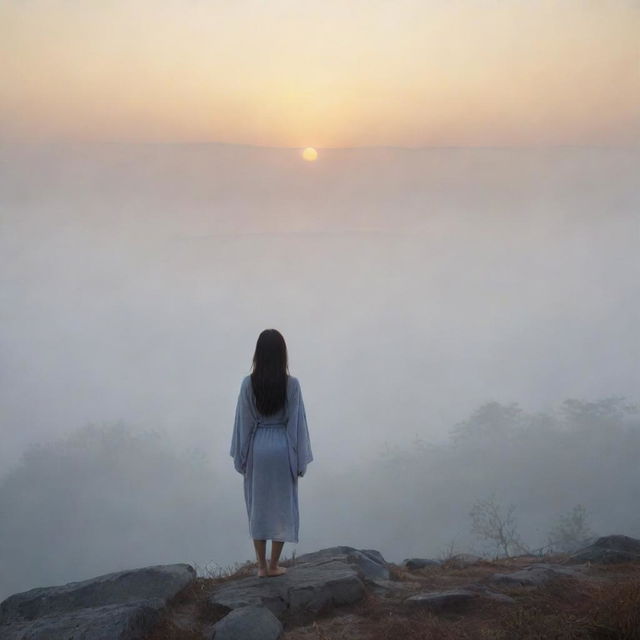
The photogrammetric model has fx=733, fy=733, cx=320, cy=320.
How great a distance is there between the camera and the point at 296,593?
7.42 m

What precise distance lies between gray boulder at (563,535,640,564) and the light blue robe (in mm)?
4346

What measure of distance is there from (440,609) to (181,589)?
282 centimetres

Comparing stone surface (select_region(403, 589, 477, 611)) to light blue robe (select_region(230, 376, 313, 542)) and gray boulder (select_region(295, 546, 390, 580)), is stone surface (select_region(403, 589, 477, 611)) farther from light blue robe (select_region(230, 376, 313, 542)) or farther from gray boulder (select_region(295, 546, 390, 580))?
light blue robe (select_region(230, 376, 313, 542))

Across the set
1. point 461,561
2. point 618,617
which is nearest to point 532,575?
point 618,617

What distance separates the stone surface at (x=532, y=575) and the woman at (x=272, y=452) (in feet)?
7.59

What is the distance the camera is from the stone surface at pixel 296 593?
23.9 feet

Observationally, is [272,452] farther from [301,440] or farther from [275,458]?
[301,440]

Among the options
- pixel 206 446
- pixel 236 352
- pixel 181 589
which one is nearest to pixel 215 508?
pixel 206 446

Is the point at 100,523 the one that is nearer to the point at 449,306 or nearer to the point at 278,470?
the point at 449,306

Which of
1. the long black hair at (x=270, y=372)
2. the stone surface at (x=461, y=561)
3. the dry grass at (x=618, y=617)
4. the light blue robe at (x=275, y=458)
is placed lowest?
the dry grass at (x=618, y=617)

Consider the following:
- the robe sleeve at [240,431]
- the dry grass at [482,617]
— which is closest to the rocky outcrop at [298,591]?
the dry grass at [482,617]

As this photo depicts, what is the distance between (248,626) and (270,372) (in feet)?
7.94

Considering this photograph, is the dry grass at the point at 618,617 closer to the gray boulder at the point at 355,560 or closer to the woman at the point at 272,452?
the gray boulder at the point at 355,560

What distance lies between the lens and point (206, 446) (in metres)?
92.2
